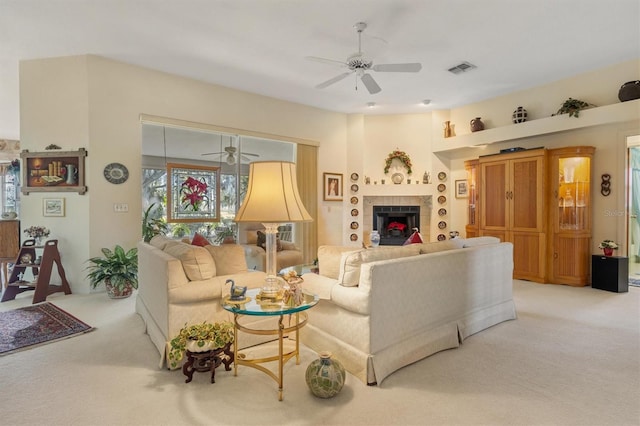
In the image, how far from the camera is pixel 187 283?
2.49 m

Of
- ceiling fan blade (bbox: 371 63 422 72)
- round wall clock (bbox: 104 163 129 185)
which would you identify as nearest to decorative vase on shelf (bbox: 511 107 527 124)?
ceiling fan blade (bbox: 371 63 422 72)

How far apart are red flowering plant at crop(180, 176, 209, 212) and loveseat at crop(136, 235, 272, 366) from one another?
2.52 metres

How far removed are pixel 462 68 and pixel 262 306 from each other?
4.65 meters

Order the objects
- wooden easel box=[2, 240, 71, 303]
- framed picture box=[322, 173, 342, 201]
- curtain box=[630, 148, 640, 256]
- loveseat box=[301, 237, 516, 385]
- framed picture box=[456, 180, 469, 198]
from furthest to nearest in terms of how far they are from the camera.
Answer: framed picture box=[322, 173, 342, 201]
framed picture box=[456, 180, 469, 198]
curtain box=[630, 148, 640, 256]
wooden easel box=[2, 240, 71, 303]
loveseat box=[301, 237, 516, 385]

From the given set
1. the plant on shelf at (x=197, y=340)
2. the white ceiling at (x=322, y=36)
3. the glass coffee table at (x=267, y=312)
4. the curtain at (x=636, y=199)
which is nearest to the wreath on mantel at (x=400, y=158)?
the white ceiling at (x=322, y=36)

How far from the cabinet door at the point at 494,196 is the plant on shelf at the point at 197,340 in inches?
200

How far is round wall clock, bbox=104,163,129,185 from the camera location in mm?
4641

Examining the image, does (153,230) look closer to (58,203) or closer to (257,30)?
(58,203)

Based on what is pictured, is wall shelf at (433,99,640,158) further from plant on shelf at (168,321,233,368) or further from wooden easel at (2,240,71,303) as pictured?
wooden easel at (2,240,71,303)

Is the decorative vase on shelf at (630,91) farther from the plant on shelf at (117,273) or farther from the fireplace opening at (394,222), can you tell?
the plant on shelf at (117,273)

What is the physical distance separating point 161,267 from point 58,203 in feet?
10.6

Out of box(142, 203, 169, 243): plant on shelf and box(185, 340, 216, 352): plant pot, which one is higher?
box(142, 203, 169, 243): plant on shelf

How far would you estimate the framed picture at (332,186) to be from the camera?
22.9 feet

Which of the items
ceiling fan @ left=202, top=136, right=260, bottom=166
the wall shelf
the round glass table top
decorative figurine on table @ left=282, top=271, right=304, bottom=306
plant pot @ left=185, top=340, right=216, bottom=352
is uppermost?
the wall shelf
